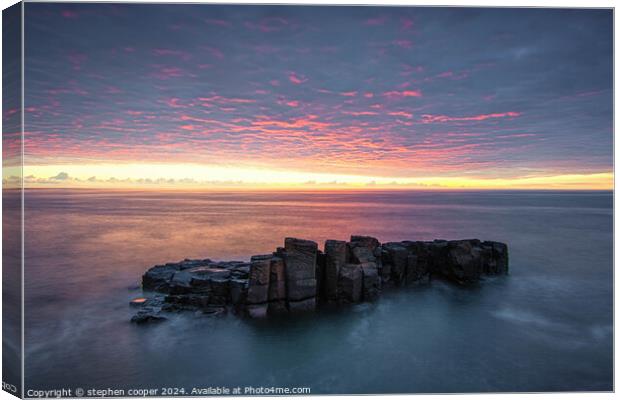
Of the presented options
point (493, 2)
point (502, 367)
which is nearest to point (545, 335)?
point (502, 367)

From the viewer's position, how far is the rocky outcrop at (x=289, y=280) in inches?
473

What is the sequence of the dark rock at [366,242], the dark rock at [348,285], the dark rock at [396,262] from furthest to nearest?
the dark rock at [396,262] → the dark rock at [366,242] → the dark rock at [348,285]

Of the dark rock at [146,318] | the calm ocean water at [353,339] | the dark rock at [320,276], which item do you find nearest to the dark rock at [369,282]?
the calm ocean water at [353,339]

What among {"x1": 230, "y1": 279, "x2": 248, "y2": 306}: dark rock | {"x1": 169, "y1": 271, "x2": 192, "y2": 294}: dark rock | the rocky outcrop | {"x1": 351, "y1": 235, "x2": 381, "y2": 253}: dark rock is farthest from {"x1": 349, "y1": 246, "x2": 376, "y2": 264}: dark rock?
{"x1": 169, "y1": 271, "x2": 192, "y2": 294}: dark rock

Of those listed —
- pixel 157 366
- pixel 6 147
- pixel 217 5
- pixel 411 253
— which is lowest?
pixel 157 366

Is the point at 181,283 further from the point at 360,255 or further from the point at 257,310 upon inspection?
the point at 360,255

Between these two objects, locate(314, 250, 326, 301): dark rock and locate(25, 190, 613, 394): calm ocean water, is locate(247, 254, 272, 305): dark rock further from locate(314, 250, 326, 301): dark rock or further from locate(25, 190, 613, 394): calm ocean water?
locate(314, 250, 326, 301): dark rock

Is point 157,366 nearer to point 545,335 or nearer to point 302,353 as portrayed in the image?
point 302,353

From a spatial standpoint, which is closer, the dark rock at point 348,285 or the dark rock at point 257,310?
the dark rock at point 257,310

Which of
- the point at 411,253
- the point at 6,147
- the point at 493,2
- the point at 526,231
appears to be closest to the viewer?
the point at 6,147

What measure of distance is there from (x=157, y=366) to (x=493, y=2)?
10642mm

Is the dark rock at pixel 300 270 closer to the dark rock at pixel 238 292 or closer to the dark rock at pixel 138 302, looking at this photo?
the dark rock at pixel 238 292

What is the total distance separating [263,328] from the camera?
10.8 m

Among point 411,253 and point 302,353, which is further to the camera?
point 411,253
